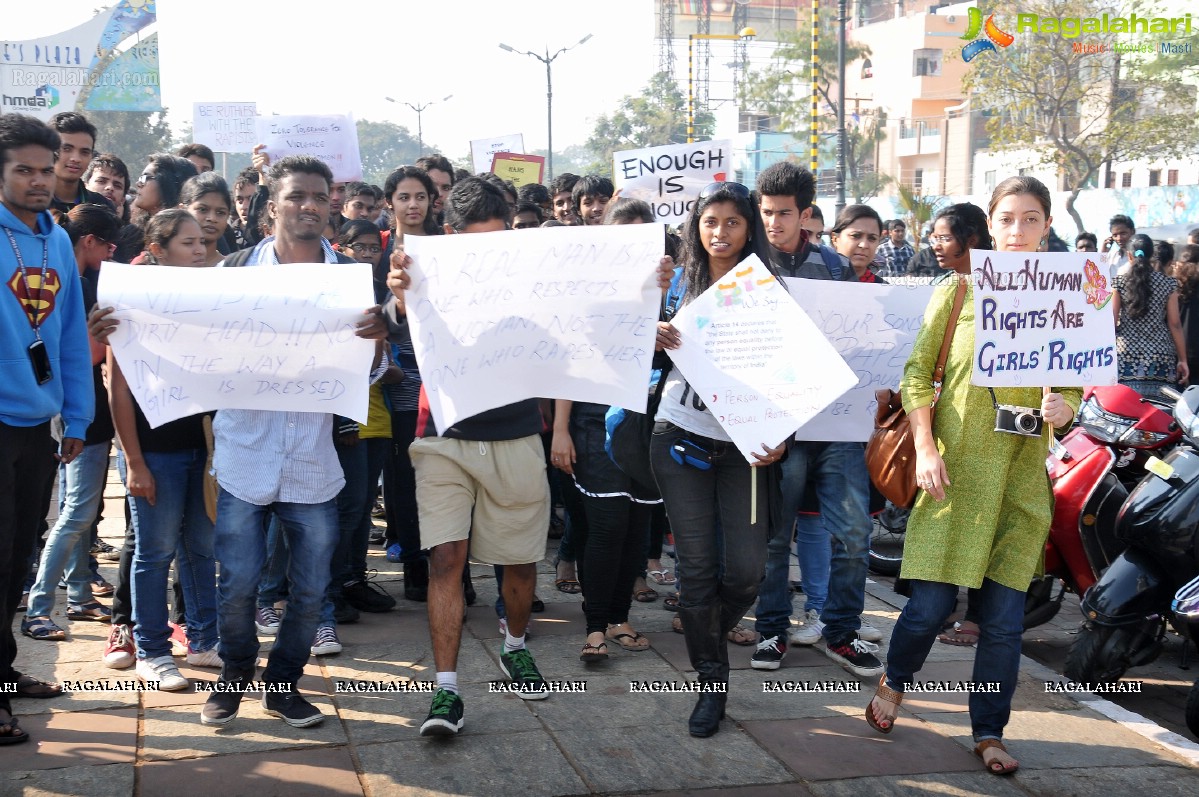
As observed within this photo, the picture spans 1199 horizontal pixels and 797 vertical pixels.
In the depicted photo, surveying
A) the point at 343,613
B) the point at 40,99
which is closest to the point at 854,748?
the point at 343,613

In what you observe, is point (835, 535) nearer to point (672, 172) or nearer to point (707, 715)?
point (707, 715)

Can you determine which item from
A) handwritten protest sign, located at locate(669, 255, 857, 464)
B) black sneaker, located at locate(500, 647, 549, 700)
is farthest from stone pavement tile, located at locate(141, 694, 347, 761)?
handwritten protest sign, located at locate(669, 255, 857, 464)

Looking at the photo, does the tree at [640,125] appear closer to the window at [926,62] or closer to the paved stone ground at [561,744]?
the window at [926,62]

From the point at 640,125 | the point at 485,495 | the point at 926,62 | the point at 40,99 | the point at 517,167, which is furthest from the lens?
the point at 640,125

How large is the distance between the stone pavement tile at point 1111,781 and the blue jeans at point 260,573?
8.41 ft

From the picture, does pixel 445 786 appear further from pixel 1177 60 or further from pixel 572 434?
pixel 1177 60

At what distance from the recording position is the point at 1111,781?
407cm

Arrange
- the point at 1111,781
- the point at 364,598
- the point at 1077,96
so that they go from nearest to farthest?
the point at 1111,781, the point at 364,598, the point at 1077,96

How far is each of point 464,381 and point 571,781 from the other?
143 cm

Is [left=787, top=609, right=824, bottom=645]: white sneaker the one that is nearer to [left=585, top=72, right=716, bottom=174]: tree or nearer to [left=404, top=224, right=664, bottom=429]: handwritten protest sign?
[left=404, top=224, right=664, bottom=429]: handwritten protest sign

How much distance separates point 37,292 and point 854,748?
3293 mm

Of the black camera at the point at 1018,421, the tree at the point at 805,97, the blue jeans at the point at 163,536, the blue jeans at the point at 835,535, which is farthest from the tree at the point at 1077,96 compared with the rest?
the blue jeans at the point at 163,536

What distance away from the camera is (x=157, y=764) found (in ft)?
12.7

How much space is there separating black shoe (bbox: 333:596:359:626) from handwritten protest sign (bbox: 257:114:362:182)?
13.3 feet
